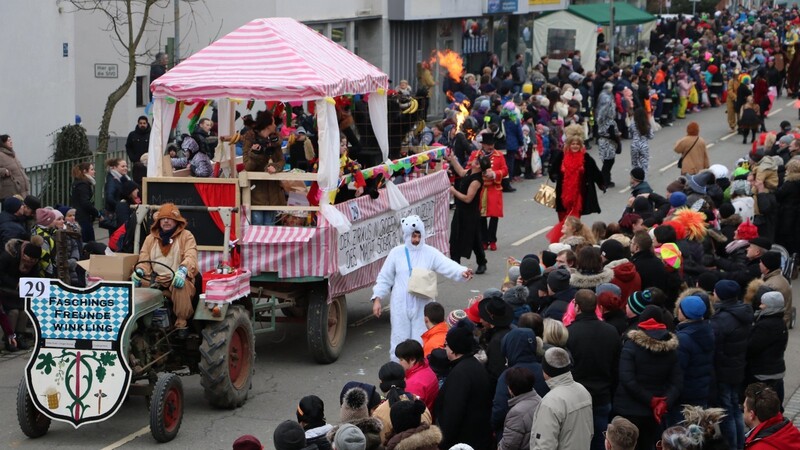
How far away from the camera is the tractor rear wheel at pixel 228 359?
38.5 feet

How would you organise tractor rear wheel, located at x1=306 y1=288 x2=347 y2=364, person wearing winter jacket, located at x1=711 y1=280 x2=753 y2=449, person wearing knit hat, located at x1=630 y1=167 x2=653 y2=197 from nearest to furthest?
person wearing winter jacket, located at x1=711 y1=280 x2=753 y2=449
tractor rear wheel, located at x1=306 y1=288 x2=347 y2=364
person wearing knit hat, located at x1=630 y1=167 x2=653 y2=197

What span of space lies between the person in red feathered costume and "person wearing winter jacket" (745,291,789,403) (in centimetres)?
672

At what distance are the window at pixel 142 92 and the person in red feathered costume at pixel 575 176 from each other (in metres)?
12.8

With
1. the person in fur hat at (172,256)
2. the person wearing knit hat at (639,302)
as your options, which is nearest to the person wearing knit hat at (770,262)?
the person wearing knit hat at (639,302)

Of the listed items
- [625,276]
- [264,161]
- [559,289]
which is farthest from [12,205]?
[625,276]

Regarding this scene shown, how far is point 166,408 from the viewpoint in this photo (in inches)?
439

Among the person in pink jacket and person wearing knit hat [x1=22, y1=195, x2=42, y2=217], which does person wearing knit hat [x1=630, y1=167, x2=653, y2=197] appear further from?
the person in pink jacket

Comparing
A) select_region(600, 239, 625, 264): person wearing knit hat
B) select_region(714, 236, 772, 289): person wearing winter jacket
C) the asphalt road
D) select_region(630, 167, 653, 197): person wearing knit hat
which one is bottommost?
the asphalt road

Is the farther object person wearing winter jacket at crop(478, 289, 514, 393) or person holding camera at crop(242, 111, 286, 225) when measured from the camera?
person holding camera at crop(242, 111, 286, 225)

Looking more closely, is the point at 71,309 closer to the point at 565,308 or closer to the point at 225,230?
the point at 225,230

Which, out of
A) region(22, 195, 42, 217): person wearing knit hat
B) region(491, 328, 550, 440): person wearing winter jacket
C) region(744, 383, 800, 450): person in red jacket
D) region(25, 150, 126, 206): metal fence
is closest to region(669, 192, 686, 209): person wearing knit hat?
region(491, 328, 550, 440): person wearing winter jacket

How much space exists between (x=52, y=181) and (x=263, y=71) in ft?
25.9

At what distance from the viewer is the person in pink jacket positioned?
9.24 meters

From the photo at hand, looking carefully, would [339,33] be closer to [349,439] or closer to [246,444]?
[349,439]
